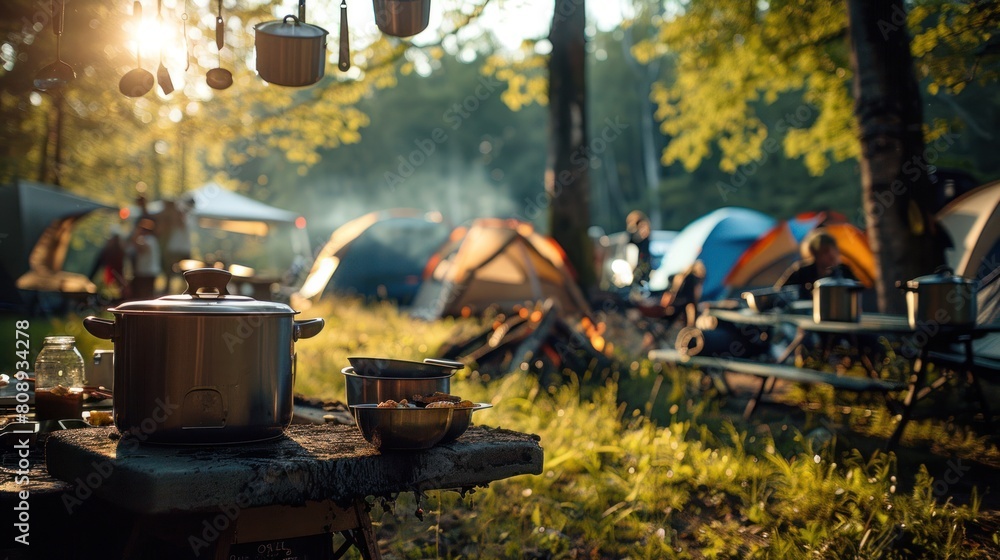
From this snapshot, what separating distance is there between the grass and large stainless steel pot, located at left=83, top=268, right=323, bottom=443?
2.21 ft

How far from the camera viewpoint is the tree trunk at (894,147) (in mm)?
6148

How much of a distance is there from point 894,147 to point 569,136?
5.16 meters

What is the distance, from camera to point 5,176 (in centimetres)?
1482

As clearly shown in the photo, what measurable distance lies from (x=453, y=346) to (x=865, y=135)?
4.02 metres

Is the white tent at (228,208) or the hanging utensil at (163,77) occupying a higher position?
the white tent at (228,208)

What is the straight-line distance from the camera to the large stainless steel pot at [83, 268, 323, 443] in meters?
2.19

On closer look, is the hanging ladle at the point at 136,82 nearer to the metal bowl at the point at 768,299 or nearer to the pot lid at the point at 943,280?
the pot lid at the point at 943,280

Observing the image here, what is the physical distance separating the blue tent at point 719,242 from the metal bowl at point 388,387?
11.8 m

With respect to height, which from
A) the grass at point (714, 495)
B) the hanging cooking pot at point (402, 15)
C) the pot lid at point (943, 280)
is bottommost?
the grass at point (714, 495)

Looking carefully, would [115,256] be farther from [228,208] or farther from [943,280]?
[943,280]

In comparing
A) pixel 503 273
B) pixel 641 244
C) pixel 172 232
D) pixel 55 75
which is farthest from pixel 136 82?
pixel 172 232

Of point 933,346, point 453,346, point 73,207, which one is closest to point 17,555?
point 933,346

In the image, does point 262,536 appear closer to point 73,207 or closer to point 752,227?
point 73,207

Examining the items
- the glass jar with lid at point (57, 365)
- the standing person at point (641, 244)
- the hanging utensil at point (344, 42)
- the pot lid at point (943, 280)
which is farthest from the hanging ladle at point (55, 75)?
the standing person at point (641, 244)
